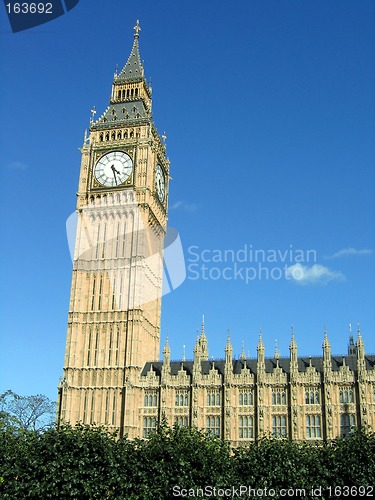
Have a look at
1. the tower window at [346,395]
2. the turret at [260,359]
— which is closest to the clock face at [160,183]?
the turret at [260,359]

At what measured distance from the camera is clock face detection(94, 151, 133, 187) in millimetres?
94625

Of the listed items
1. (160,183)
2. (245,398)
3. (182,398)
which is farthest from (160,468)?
(160,183)

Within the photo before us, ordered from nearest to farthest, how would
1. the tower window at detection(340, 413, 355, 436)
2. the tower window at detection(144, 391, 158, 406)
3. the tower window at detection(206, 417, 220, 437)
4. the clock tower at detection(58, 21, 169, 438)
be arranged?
1. the tower window at detection(340, 413, 355, 436)
2. the tower window at detection(206, 417, 220, 437)
3. the tower window at detection(144, 391, 158, 406)
4. the clock tower at detection(58, 21, 169, 438)

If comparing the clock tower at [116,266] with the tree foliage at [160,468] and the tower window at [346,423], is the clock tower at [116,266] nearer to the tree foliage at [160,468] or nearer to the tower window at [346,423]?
the tower window at [346,423]

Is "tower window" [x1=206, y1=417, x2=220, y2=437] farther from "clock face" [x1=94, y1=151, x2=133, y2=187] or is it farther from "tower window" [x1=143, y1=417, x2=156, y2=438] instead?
"clock face" [x1=94, y1=151, x2=133, y2=187]

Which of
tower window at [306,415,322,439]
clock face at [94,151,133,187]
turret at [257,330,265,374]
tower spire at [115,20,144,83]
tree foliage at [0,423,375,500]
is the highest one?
tower spire at [115,20,144,83]

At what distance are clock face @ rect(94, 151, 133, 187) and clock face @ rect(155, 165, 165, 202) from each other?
17.6ft

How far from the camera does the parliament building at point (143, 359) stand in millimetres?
78188

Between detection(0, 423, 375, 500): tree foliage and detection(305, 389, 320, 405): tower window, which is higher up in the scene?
detection(305, 389, 320, 405): tower window

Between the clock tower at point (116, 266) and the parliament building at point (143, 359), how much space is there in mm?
146

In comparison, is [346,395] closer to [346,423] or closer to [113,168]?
[346,423]

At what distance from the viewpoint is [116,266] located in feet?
295

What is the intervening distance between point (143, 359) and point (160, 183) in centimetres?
2885

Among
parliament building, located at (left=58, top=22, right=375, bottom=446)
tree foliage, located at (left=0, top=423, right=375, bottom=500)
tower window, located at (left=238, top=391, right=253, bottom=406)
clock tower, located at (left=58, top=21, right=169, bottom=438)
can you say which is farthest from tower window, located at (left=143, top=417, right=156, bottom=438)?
tree foliage, located at (left=0, top=423, right=375, bottom=500)
